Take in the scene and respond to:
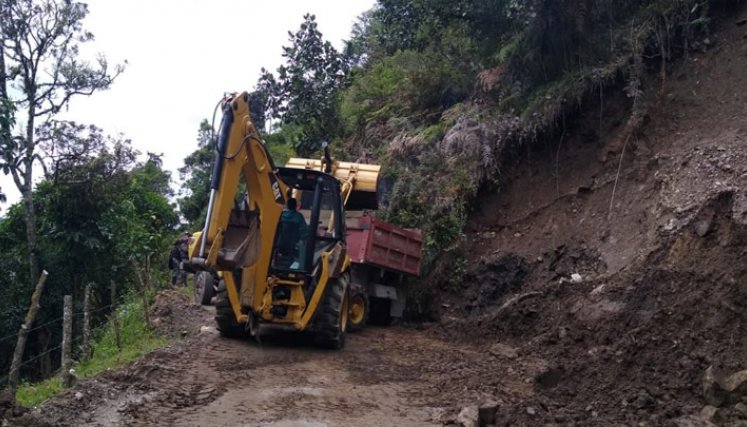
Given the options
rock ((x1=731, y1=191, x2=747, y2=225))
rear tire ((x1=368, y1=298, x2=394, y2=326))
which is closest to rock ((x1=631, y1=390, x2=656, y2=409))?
rock ((x1=731, y1=191, x2=747, y2=225))

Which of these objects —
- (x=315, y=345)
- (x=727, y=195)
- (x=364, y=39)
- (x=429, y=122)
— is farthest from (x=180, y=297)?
(x=364, y=39)

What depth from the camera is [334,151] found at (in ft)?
71.7

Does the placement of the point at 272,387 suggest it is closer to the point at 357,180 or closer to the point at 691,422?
the point at 691,422

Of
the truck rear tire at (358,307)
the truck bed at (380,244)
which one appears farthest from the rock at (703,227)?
the truck rear tire at (358,307)

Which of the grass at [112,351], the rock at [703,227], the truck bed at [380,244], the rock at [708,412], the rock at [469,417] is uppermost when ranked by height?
the rock at [703,227]

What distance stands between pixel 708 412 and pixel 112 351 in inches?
348

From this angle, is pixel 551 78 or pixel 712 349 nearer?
pixel 712 349

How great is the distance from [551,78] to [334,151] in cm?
859

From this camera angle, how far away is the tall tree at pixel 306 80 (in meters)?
21.5

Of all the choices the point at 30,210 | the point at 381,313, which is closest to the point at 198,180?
the point at 30,210

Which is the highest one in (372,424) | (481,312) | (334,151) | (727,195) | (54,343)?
(334,151)

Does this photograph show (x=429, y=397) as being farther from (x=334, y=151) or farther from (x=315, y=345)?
(x=334, y=151)

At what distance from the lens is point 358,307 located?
12625mm

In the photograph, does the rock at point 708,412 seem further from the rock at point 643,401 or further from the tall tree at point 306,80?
the tall tree at point 306,80
